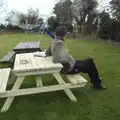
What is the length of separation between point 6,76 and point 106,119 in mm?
1637

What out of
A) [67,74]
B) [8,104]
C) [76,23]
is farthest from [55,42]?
[76,23]

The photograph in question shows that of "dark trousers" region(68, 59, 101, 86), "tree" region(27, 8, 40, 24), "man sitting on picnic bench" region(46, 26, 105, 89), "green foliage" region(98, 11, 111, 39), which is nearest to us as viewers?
"man sitting on picnic bench" region(46, 26, 105, 89)

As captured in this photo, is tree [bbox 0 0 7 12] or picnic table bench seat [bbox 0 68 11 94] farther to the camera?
tree [bbox 0 0 7 12]

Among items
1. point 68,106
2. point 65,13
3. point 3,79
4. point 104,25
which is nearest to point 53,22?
point 65,13

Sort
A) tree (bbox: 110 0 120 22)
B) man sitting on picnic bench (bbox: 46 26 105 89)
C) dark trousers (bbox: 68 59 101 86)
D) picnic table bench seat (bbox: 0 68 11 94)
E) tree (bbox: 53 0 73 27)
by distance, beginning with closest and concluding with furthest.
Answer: picnic table bench seat (bbox: 0 68 11 94), man sitting on picnic bench (bbox: 46 26 105 89), dark trousers (bbox: 68 59 101 86), tree (bbox: 110 0 120 22), tree (bbox: 53 0 73 27)

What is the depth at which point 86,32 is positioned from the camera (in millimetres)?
19672

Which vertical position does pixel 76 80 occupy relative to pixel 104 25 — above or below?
below

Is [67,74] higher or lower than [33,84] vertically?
higher

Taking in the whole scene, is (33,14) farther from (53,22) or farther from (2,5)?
(2,5)

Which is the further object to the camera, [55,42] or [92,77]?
[92,77]

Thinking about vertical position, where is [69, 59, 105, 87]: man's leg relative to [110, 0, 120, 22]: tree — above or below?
below

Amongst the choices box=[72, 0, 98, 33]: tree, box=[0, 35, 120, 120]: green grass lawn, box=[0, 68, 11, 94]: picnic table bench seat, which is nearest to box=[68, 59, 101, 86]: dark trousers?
box=[0, 35, 120, 120]: green grass lawn

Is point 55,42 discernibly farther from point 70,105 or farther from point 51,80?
point 51,80

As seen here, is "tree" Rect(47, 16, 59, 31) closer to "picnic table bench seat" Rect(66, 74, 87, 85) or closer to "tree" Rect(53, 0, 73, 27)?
"tree" Rect(53, 0, 73, 27)
